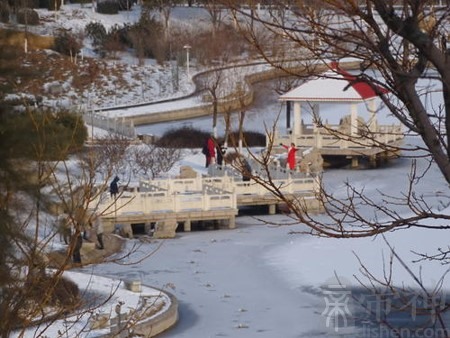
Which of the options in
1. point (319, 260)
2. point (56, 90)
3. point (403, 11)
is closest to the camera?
point (403, 11)

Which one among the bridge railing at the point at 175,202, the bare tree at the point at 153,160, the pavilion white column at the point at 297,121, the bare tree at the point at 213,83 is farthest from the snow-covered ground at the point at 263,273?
the bare tree at the point at 213,83

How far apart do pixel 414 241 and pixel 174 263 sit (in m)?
3.98

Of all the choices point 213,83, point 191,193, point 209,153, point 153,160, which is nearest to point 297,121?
point 209,153

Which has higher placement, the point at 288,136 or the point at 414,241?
the point at 288,136

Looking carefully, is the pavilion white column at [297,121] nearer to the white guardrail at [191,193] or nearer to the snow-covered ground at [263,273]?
the white guardrail at [191,193]

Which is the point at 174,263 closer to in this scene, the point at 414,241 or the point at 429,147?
the point at 414,241

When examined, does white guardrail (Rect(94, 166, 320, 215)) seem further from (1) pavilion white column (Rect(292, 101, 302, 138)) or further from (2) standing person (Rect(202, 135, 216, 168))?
(1) pavilion white column (Rect(292, 101, 302, 138))

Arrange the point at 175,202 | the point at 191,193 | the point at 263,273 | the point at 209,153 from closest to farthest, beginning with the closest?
the point at 263,273 < the point at 175,202 < the point at 191,193 < the point at 209,153

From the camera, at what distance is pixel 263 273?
17438 mm

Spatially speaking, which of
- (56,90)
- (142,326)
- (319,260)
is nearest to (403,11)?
(142,326)

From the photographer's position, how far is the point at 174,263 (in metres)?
18.4

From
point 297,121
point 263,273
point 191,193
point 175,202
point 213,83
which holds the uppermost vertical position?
point 213,83

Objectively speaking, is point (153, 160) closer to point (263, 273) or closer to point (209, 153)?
point (209, 153)

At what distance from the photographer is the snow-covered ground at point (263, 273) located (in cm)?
1407
